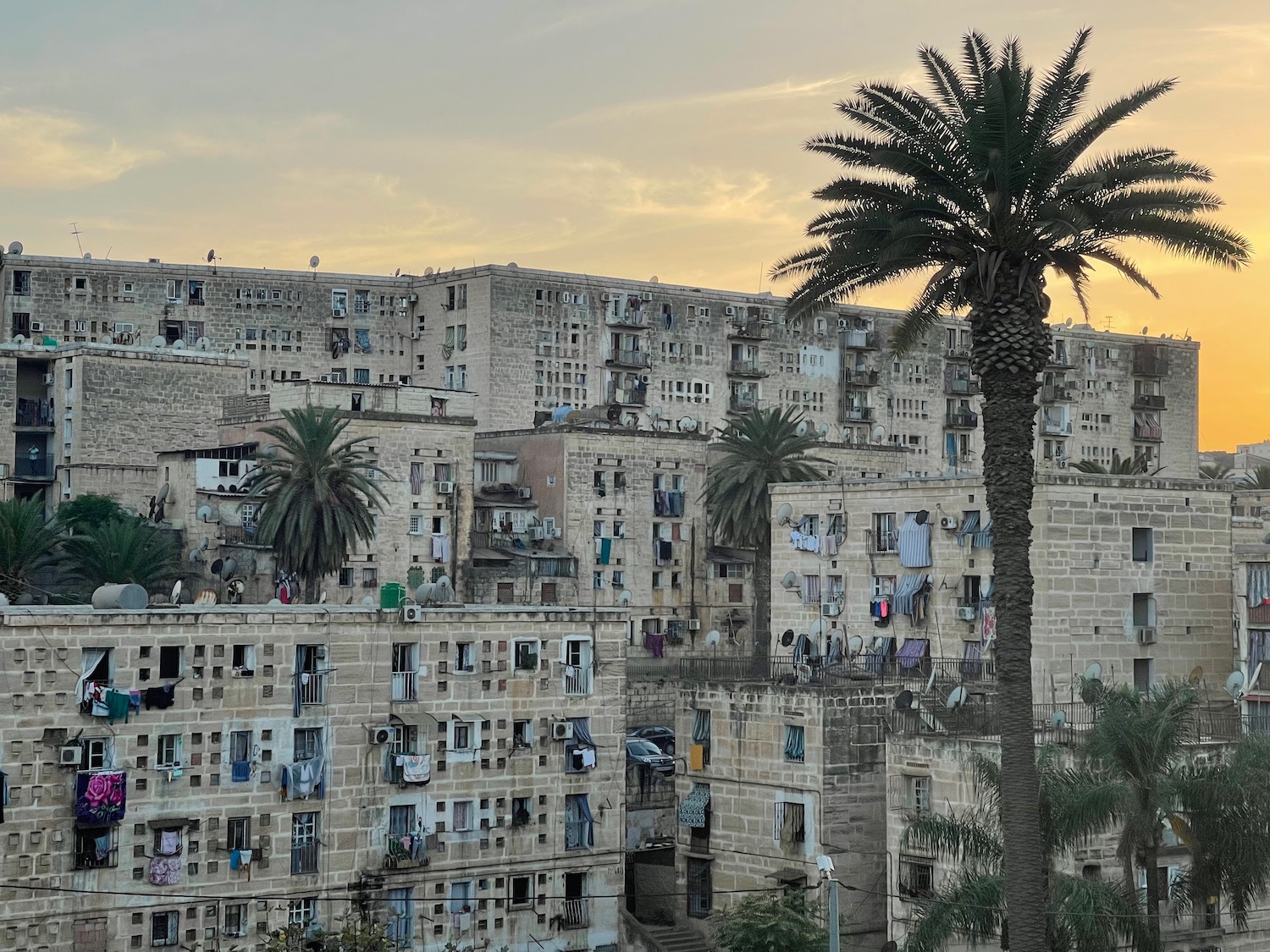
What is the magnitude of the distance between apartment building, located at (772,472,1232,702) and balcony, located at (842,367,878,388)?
5347cm

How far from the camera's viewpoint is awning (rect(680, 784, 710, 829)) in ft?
174

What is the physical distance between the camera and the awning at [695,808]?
174 ft

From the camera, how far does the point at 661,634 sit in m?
88.9

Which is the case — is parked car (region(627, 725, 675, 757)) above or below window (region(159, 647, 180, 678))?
below

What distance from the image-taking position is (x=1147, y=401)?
134m

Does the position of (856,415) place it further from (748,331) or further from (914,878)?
(914,878)

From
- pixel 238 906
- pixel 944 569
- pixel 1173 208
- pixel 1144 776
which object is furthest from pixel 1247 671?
pixel 238 906

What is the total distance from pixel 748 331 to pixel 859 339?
8.69 m

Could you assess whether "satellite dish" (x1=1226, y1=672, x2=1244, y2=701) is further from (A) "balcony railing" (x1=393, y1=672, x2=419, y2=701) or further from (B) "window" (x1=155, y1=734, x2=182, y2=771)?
(B) "window" (x1=155, y1=734, x2=182, y2=771)

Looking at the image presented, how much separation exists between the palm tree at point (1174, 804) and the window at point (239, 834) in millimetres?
19529

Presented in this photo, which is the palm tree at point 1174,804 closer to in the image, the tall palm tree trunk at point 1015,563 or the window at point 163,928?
the tall palm tree trunk at point 1015,563

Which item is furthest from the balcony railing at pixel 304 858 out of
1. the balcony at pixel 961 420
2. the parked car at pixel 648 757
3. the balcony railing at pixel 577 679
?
the balcony at pixel 961 420

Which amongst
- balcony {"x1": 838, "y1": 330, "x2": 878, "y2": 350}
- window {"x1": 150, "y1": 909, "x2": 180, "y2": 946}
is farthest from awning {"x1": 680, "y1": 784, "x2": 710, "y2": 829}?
balcony {"x1": 838, "y1": 330, "x2": 878, "y2": 350}

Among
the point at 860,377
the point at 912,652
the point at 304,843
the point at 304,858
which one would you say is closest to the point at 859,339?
the point at 860,377
